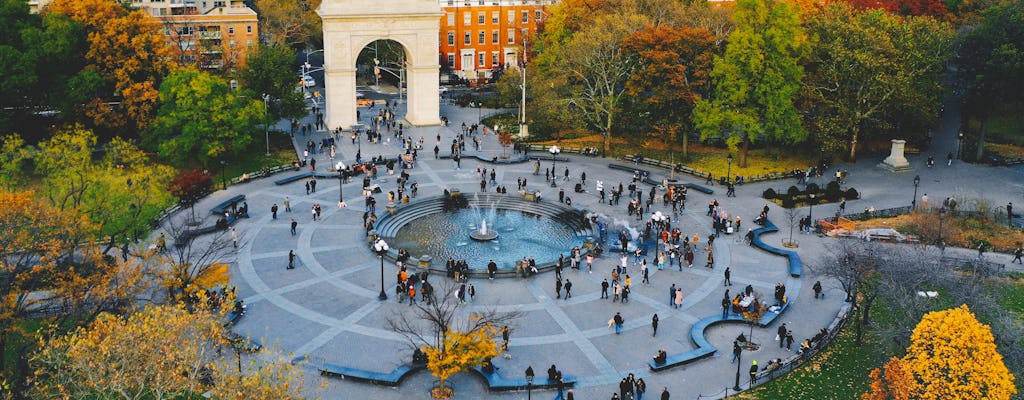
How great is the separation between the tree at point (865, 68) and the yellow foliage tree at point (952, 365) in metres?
35.8

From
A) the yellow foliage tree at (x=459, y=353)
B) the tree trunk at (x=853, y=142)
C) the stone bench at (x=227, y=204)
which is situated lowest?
the yellow foliage tree at (x=459, y=353)

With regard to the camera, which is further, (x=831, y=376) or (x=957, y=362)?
(x=831, y=376)

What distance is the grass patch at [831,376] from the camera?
34.3m

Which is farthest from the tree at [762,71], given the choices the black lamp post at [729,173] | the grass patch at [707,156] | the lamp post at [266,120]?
the lamp post at [266,120]

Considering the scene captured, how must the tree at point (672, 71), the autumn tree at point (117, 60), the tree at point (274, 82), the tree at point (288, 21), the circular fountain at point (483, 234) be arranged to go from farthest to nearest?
the tree at point (288, 21), the tree at point (274, 82), the autumn tree at point (117, 60), the tree at point (672, 71), the circular fountain at point (483, 234)

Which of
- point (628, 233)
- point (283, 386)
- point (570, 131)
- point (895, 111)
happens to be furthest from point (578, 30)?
→ point (283, 386)

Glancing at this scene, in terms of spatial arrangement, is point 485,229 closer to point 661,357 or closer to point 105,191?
point 661,357

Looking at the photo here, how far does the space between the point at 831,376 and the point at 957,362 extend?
783 centimetres

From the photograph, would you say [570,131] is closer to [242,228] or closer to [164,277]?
[242,228]

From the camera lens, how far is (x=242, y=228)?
51.8 m

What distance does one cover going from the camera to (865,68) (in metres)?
62.4

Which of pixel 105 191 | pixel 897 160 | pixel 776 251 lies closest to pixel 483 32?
pixel 897 160

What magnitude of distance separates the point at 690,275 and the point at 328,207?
2315cm

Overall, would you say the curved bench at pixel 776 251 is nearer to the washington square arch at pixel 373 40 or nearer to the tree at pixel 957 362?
the tree at pixel 957 362
